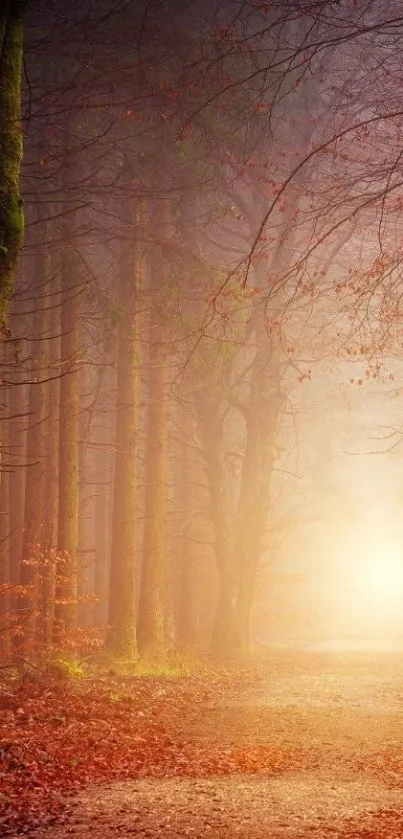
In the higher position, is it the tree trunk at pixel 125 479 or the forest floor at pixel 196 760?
the tree trunk at pixel 125 479

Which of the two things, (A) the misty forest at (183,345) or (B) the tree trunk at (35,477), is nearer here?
(A) the misty forest at (183,345)

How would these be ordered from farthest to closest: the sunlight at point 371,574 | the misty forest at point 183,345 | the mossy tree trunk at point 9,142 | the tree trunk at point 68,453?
the sunlight at point 371,574
the tree trunk at point 68,453
the misty forest at point 183,345
the mossy tree trunk at point 9,142

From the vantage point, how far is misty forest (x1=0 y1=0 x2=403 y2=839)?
6.71 metres

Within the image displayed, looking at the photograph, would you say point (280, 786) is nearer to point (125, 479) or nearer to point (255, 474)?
point (125, 479)

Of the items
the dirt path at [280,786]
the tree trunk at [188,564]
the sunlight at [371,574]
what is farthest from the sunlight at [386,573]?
the dirt path at [280,786]

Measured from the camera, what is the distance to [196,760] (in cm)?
789

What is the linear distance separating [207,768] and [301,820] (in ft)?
6.96

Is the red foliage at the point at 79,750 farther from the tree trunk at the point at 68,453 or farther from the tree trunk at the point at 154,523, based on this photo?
the tree trunk at the point at 154,523

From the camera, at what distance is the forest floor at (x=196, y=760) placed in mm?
5520

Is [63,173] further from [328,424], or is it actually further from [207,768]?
[328,424]

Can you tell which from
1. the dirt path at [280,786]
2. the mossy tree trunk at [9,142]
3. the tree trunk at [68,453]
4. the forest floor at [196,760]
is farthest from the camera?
the tree trunk at [68,453]

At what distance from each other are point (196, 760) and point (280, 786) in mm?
1464

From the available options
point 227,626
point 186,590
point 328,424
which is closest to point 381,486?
point 328,424

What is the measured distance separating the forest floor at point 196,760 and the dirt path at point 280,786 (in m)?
0.01
